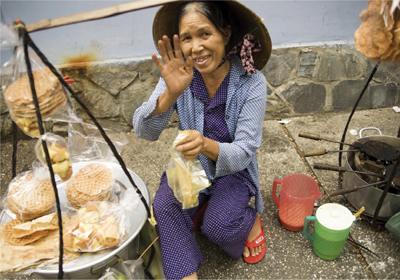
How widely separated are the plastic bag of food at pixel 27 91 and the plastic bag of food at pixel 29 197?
1.04ft

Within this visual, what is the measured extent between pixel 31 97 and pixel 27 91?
0.09 feet

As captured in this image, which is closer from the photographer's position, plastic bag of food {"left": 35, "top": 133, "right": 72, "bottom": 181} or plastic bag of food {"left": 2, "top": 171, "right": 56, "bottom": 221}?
plastic bag of food {"left": 35, "top": 133, "right": 72, "bottom": 181}

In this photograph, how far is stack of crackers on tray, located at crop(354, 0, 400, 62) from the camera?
3.45 ft

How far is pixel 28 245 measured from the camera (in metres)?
1.20

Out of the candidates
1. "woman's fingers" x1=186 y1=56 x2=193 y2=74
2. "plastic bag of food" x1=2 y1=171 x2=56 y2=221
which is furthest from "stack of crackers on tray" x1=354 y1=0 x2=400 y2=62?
"plastic bag of food" x1=2 y1=171 x2=56 y2=221

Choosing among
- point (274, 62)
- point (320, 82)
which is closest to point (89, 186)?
point (274, 62)

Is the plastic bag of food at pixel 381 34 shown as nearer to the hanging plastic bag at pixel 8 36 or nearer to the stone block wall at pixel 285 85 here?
the hanging plastic bag at pixel 8 36

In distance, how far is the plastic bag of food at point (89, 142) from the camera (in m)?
1.36

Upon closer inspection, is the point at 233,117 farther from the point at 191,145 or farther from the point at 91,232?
the point at 91,232

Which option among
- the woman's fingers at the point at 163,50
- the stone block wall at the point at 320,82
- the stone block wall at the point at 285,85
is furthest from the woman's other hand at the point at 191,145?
the stone block wall at the point at 320,82

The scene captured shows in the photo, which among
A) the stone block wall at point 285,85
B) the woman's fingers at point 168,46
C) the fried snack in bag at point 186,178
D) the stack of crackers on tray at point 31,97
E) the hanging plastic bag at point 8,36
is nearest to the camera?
the hanging plastic bag at point 8,36

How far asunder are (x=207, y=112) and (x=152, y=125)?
34cm

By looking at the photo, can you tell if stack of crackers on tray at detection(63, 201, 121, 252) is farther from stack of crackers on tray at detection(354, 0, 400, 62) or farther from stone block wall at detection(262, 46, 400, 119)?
stone block wall at detection(262, 46, 400, 119)

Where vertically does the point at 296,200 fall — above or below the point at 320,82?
below
